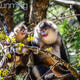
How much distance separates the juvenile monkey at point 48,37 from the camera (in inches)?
136

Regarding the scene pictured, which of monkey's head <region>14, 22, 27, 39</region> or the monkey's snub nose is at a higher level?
the monkey's snub nose

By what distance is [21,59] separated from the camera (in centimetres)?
359

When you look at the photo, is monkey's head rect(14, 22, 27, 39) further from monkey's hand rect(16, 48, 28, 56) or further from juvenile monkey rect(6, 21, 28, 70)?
monkey's hand rect(16, 48, 28, 56)

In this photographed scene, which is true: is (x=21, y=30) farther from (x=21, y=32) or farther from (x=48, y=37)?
(x=48, y=37)

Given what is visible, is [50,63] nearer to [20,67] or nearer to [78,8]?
[20,67]

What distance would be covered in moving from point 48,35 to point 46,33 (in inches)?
2.1

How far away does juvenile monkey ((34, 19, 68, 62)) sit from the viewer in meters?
3.45

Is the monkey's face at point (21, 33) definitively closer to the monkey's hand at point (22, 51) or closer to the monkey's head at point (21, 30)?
the monkey's head at point (21, 30)

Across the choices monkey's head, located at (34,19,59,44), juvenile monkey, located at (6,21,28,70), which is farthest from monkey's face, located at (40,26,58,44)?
juvenile monkey, located at (6,21,28,70)

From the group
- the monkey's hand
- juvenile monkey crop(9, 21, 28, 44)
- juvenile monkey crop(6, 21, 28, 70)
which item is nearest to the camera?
the monkey's hand

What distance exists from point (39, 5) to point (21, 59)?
110 cm

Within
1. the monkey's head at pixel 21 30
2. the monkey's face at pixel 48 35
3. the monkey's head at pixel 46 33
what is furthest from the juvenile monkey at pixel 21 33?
the monkey's face at pixel 48 35

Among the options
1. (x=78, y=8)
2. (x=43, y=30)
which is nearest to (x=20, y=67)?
(x=43, y=30)

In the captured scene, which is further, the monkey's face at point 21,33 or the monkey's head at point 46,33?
the monkey's face at point 21,33
